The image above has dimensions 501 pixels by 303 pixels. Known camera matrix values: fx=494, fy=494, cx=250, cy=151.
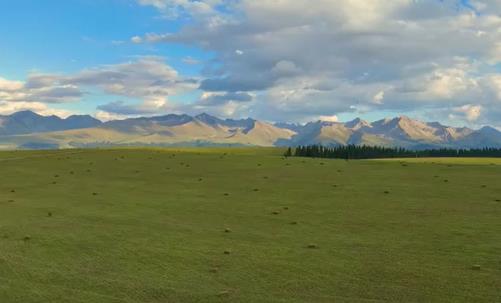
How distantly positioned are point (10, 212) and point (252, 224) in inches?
629

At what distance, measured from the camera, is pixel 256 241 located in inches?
861

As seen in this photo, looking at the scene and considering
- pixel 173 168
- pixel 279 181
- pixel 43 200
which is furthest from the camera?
pixel 173 168

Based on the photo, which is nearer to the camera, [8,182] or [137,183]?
[137,183]

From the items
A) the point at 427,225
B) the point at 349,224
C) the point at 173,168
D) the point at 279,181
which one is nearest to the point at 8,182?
the point at 173,168

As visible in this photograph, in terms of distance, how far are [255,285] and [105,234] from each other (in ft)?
35.9

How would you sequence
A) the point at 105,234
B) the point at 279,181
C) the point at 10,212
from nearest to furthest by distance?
the point at 105,234 → the point at 10,212 → the point at 279,181

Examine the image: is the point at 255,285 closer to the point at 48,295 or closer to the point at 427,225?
the point at 48,295

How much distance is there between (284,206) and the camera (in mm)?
32031

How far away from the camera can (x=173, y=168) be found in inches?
2400

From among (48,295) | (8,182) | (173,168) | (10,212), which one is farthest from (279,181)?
(48,295)

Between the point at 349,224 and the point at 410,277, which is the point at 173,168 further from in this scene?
the point at 410,277

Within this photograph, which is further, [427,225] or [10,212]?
[10,212]

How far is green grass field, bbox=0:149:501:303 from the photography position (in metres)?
15.1

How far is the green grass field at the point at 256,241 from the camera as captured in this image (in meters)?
15.1
